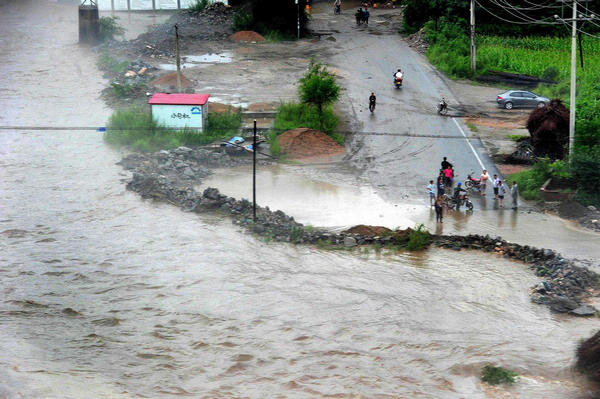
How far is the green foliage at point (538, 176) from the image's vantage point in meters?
27.4

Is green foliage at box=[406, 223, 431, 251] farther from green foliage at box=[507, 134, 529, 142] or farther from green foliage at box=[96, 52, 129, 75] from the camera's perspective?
green foliage at box=[96, 52, 129, 75]

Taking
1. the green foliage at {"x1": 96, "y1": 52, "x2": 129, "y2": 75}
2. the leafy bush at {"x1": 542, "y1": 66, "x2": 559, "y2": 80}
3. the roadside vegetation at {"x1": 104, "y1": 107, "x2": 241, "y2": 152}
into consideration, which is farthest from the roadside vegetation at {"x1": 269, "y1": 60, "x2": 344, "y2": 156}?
the leafy bush at {"x1": 542, "y1": 66, "x2": 559, "y2": 80}

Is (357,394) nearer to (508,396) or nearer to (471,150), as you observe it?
(508,396)

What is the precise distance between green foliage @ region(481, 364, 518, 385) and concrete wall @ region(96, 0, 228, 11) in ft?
165

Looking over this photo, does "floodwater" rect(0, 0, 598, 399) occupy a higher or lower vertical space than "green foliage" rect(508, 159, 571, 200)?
lower

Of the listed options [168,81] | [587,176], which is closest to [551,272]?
[587,176]

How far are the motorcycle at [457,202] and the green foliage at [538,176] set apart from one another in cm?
260

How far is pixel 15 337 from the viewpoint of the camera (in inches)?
724

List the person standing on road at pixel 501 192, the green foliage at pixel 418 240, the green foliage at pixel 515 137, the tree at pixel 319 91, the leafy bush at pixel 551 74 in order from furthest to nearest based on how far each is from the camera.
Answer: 1. the leafy bush at pixel 551 74
2. the tree at pixel 319 91
3. the green foliage at pixel 515 137
4. the person standing on road at pixel 501 192
5. the green foliage at pixel 418 240

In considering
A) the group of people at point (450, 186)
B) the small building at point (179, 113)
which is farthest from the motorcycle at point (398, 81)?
the group of people at point (450, 186)

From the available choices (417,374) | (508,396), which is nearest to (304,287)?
(417,374)

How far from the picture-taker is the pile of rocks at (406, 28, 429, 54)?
50144mm

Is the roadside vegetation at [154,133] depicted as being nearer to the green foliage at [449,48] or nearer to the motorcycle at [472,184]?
the motorcycle at [472,184]

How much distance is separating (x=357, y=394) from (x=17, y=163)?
20.5 m
